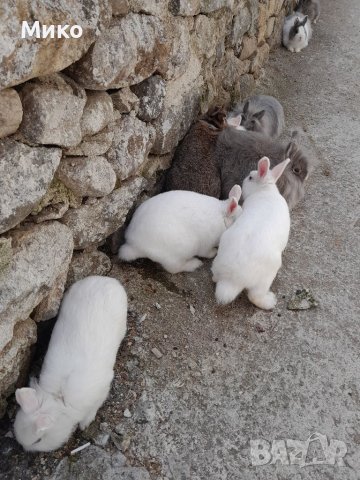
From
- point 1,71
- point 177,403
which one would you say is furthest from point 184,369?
point 1,71

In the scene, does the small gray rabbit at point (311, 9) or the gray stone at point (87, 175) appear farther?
the small gray rabbit at point (311, 9)

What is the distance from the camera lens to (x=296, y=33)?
18.9 feet

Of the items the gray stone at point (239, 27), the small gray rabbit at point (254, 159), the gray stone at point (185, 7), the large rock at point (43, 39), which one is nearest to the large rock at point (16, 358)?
the large rock at point (43, 39)

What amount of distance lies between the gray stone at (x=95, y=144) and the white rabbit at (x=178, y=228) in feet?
1.92

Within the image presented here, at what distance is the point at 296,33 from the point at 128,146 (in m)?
4.03

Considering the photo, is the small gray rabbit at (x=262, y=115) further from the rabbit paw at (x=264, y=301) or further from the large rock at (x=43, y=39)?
the large rock at (x=43, y=39)

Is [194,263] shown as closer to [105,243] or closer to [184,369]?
[105,243]

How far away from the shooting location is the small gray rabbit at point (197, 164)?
3.38 m

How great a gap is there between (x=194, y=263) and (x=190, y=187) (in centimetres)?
60

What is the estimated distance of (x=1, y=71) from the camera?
163 cm

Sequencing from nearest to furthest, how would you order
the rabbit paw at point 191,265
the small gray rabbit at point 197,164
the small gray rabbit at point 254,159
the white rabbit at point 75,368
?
the white rabbit at point 75,368 < the rabbit paw at point 191,265 < the small gray rabbit at point 197,164 < the small gray rabbit at point 254,159

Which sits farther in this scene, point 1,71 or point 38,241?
point 38,241

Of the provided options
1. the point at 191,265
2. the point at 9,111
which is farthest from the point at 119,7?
the point at 191,265

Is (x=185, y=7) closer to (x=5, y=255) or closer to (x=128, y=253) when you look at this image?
(x=128, y=253)
